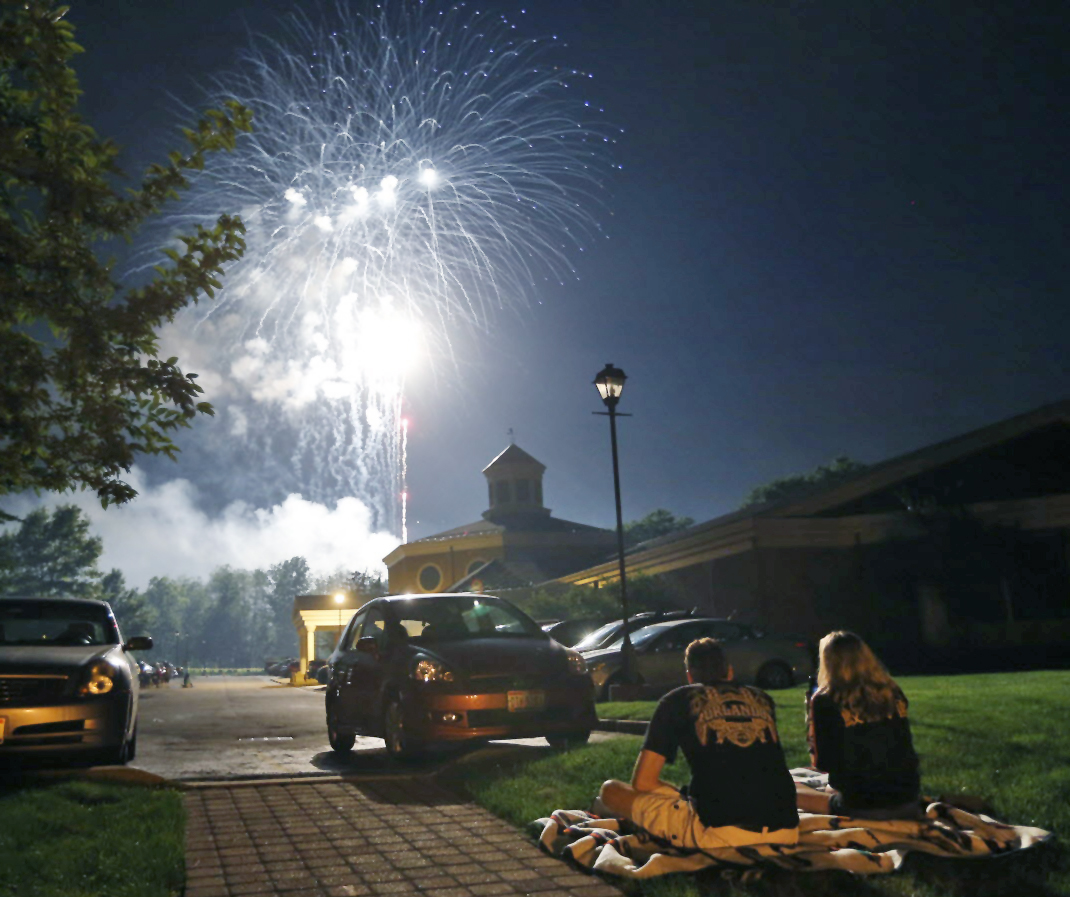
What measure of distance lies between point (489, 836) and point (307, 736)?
914cm

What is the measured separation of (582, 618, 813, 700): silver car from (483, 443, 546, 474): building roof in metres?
44.8

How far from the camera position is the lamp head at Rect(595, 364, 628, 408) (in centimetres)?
1870

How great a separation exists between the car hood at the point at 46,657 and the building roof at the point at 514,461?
54.0 m

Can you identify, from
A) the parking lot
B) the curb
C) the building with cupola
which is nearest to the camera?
the parking lot

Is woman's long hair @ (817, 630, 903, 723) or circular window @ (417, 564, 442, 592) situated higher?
circular window @ (417, 564, 442, 592)

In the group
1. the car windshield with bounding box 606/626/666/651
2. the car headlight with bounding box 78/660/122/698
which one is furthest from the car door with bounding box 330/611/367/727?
the car windshield with bounding box 606/626/666/651

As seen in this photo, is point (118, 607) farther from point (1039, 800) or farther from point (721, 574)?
point (1039, 800)

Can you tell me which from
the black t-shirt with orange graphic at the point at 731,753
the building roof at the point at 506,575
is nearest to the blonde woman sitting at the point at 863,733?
the black t-shirt with orange graphic at the point at 731,753

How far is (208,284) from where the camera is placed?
25.8 ft

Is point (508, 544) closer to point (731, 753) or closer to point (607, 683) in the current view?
point (607, 683)

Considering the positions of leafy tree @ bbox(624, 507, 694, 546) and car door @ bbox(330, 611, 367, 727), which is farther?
leafy tree @ bbox(624, 507, 694, 546)

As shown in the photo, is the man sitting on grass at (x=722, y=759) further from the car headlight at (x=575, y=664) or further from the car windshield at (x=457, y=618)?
the car windshield at (x=457, y=618)

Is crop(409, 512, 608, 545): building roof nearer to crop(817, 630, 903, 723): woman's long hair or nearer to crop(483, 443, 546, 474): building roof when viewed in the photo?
crop(483, 443, 546, 474): building roof

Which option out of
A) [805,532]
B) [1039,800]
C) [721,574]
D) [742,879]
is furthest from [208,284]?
[721,574]
